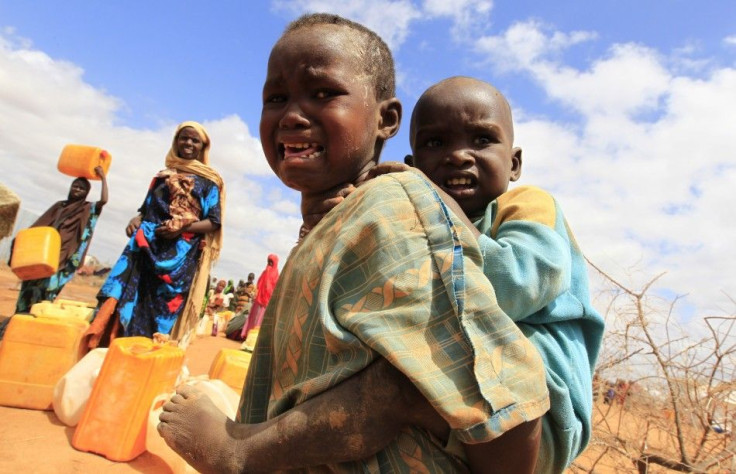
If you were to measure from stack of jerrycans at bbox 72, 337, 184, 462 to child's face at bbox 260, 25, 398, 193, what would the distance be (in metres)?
2.84

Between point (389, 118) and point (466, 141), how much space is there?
327 mm

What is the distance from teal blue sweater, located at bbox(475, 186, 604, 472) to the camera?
0.89 metres

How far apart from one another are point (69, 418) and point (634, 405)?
14.8 feet

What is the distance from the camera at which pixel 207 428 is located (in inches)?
33.5

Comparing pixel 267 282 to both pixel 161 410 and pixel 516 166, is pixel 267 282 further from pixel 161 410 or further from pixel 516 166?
pixel 516 166

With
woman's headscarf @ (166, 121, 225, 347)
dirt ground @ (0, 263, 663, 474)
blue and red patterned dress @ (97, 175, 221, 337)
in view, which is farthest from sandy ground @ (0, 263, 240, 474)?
woman's headscarf @ (166, 121, 225, 347)

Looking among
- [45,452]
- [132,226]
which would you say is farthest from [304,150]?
[132,226]

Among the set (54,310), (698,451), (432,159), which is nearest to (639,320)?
(698,451)

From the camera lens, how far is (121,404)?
3.38 meters

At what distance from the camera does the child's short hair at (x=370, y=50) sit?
117 cm

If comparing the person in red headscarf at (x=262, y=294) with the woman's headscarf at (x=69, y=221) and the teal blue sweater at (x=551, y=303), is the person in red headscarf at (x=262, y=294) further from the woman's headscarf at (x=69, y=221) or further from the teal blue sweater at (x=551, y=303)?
the teal blue sweater at (x=551, y=303)

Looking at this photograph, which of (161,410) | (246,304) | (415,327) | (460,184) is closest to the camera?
(415,327)

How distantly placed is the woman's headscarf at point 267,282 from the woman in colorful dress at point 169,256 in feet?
17.9

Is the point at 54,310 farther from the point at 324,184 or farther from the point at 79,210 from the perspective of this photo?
the point at 324,184
